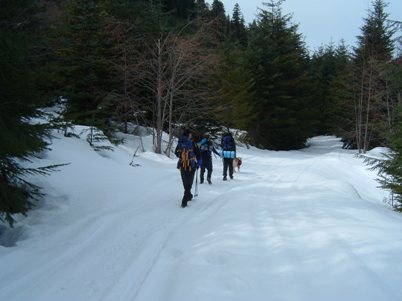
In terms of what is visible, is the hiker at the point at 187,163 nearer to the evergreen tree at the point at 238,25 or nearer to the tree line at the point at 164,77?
the tree line at the point at 164,77

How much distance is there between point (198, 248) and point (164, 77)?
16.6 metres

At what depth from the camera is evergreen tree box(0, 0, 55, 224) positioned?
6277 mm

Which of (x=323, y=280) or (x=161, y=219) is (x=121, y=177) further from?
(x=323, y=280)

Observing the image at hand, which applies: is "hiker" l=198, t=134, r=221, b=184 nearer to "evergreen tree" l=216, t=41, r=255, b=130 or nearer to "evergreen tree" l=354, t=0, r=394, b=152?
"evergreen tree" l=216, t=41, r=255, b=130

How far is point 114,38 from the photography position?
22609 mm

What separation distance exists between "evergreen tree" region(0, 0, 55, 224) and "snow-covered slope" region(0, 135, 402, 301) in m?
1.01

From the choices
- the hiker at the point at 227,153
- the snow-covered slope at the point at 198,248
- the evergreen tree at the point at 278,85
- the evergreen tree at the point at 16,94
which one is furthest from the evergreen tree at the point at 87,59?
the evergreen tree at the point at 278,85

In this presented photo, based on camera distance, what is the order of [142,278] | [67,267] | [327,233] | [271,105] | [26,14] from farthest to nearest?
[271,105], [26,14], [327,233], [67,267], [142,278]

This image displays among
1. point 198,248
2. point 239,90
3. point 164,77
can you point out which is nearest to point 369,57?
point 239,90

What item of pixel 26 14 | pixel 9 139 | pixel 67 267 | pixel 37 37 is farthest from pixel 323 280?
pixel 26 14

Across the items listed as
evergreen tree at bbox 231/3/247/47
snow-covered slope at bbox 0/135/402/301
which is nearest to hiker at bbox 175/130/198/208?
snow-covered slope at bbox 0/135/402/301

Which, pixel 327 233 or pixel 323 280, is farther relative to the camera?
pixel 327 233

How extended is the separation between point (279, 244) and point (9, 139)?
4.70 m

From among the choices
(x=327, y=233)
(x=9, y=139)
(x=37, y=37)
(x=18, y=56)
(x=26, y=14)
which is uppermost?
(x=26, y=14)
